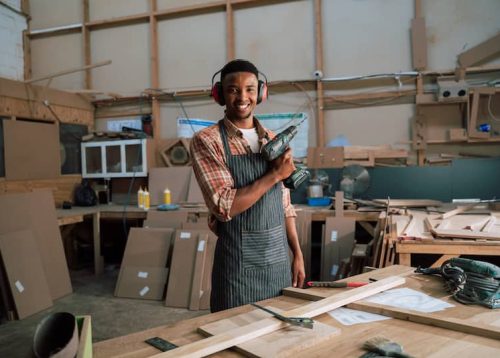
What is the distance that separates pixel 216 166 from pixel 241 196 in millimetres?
156

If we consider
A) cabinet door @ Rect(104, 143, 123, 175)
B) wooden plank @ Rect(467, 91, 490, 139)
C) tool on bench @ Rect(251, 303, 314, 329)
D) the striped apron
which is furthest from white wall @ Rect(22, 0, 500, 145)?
tool on bench @ Rect(251, 303, 314, 329)

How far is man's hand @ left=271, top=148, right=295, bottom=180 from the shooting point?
1.48 metres

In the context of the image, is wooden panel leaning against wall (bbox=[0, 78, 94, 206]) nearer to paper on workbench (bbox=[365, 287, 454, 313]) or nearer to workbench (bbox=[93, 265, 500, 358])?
workbench (bbox=[93, 265, 500, 358])

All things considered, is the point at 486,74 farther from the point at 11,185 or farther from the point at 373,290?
the point at 11,185

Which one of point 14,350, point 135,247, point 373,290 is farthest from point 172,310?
point 373,290

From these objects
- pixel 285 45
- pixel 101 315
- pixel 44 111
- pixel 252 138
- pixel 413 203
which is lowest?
pixel 101 315

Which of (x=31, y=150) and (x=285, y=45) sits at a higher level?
(x=285, y=45)

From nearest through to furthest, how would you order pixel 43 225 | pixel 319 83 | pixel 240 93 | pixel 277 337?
pixel 277 337
pixel 240 93
pixel 43 225
pixel 319 83

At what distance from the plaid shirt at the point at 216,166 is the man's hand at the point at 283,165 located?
0.47ft

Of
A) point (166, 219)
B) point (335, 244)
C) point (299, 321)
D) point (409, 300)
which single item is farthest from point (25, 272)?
point (409, 300)

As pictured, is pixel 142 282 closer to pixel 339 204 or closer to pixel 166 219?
pixel 166 219

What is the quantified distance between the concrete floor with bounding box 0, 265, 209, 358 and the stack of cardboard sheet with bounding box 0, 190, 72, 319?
0.13 metres

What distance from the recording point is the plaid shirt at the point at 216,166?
1412mm

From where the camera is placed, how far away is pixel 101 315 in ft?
11.1
